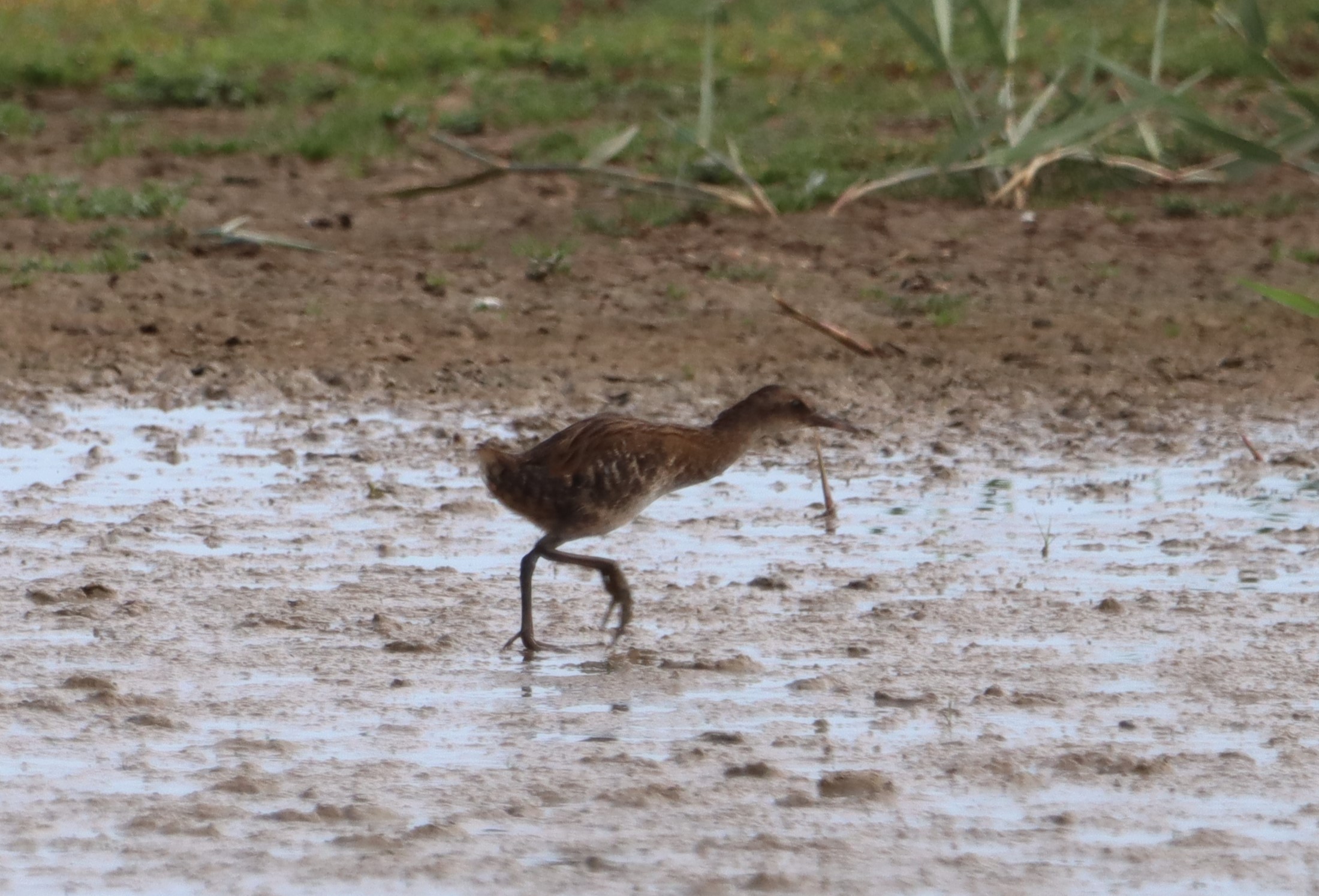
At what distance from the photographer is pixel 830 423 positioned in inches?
288

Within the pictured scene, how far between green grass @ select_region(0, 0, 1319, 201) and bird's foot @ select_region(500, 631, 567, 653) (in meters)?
7.04

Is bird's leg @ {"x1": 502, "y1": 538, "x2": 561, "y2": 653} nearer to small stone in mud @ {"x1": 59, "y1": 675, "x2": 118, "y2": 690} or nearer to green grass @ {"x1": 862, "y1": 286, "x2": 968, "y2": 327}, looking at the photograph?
small stone in mud @ {"x1": 59, "y1": 675, "x2": 118, "y2": 690}

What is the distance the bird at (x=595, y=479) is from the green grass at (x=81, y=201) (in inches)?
272

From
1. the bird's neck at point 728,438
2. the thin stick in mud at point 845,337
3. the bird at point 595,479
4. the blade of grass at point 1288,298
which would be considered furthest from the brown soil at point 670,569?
the blade of grass at point 1288,298

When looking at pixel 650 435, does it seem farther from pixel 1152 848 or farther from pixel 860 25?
pixel 860 25

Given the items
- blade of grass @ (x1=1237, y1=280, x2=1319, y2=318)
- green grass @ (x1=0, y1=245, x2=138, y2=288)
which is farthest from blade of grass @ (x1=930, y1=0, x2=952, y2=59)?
blade of grass @ (x1=1237, y1=280, x2=1319, y2=318)

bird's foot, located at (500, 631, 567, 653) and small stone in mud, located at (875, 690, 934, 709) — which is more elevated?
bird's foot, located at (500, 631, 567, 653)

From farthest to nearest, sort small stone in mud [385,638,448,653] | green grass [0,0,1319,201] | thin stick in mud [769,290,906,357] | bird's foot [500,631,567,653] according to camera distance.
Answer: green grass [0,0,1319,201] → thin stick in mud [769,290,906,357] → bird's foot [500,631,567,653] → small stone in mud [385,638,448,653]

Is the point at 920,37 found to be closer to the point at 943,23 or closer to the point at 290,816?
the point at 943,23

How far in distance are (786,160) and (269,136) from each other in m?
3.54

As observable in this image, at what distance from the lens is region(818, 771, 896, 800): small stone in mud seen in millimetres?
4754

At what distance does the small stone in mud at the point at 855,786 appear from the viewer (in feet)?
15.6

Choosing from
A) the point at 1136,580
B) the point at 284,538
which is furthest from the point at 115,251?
the point at 1136,580

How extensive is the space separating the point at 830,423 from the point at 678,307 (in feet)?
14.1
